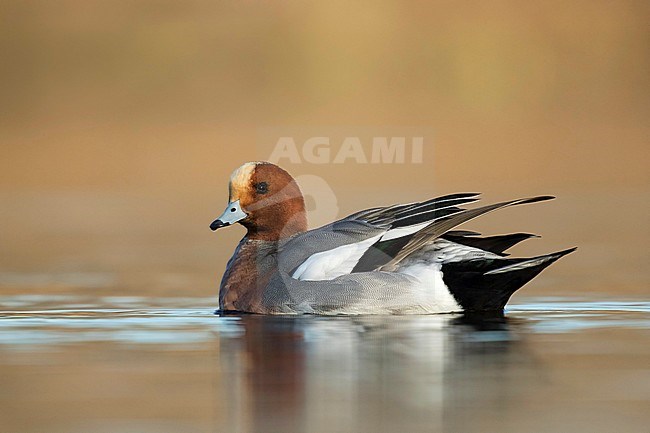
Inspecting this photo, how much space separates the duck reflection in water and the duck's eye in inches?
43.3

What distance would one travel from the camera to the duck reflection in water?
15.0ft

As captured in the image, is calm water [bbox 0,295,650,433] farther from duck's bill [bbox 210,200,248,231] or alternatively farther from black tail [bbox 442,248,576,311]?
duck's bill [bbox 210,200,248,231]

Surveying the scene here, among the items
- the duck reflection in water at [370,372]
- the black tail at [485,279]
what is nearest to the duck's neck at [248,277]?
the duck reflection in water at [370,372]

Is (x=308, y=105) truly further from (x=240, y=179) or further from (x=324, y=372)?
(x=324, y=372)

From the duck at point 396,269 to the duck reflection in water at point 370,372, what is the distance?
0.74 feet

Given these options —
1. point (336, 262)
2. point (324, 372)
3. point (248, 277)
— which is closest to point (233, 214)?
point (248, 277)

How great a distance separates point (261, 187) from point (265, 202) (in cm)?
9

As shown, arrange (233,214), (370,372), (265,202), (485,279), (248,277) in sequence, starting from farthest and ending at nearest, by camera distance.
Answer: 1. (265,202)
2. (233,214)
3. (248,277)
4. (485,279)
5. (370,372)

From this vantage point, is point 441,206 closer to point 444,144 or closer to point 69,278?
point 69,278

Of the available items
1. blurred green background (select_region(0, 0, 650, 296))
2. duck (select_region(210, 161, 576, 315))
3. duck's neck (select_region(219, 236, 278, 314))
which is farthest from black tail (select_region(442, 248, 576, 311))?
blurred green background (select_region(0, 0, 650, 296))

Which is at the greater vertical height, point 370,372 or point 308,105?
point 308,105

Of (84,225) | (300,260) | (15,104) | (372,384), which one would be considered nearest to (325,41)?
(15,104)

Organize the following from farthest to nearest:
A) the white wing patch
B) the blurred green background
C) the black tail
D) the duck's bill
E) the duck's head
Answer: the blurred green background < the duck's head < the duck's bill < the white wing patch < the black tail

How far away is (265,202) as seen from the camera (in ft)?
26.8
